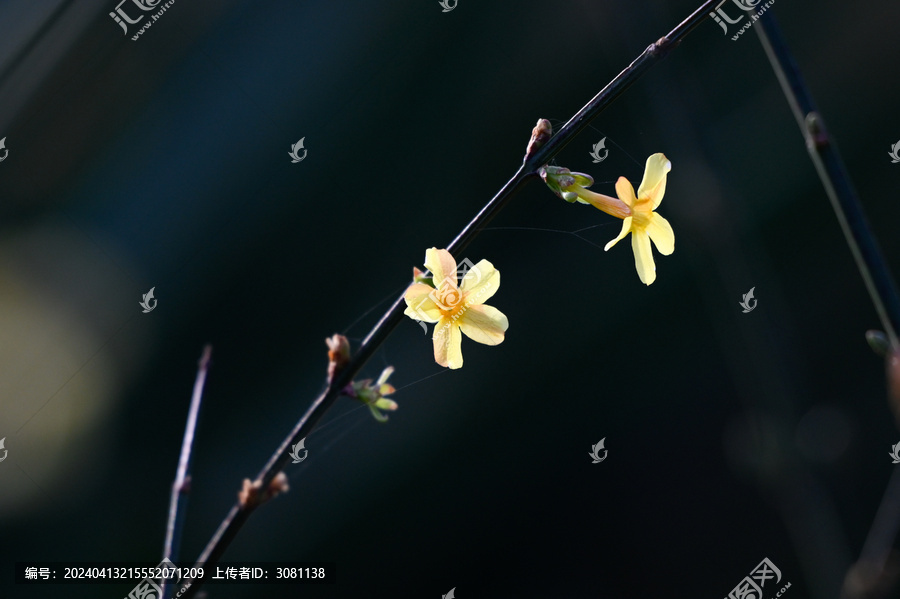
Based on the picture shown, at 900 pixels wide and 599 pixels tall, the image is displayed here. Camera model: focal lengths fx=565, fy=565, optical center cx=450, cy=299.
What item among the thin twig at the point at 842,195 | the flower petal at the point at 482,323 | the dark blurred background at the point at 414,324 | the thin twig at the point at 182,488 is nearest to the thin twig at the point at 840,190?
the thin twig at the point at 842,195

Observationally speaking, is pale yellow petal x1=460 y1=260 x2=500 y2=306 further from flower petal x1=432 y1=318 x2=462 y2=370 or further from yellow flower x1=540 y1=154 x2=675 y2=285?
yellow flower x1=540 y1=154 x2=675 y2=285

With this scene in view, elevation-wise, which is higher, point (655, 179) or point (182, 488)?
point (655, 179)

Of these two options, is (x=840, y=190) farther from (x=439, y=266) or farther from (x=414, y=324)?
(x=414, y=324)

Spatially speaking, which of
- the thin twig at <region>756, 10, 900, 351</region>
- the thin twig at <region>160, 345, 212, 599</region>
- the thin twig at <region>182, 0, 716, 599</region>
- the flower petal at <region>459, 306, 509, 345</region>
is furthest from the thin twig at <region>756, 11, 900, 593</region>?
the thin twig at <region>160, 345, 212, 599</region>

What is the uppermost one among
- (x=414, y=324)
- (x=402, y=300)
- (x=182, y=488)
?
(x=414, y=324)

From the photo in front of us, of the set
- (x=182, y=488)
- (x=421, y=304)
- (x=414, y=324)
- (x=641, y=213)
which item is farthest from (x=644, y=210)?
(x=414, y=324)

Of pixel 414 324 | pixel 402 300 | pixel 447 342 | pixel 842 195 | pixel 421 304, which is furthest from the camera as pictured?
pixel 414 324

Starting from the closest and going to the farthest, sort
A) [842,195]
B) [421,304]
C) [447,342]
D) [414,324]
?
[842,195], [421,304], [447,342], [414,324]

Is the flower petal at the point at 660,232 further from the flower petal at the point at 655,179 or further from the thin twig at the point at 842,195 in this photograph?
the thin twig at the point at 842,195

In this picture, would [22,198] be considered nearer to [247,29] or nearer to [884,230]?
[247,29]
